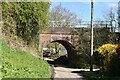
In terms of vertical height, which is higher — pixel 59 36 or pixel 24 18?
pixel 24 18

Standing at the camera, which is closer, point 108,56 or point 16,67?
point 16,67

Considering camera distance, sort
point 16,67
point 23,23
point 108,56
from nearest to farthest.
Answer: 1. point 16,67
2. point 108,56
3. point 23,23

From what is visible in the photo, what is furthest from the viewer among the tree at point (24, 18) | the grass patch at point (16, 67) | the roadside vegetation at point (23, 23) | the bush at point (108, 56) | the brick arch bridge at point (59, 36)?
the brick arch bridge at point (59, 36)

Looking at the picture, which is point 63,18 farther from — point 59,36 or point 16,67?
point 16,67

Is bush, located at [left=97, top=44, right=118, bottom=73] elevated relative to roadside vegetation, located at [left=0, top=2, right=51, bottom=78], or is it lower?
lower

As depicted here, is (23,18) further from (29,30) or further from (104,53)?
(104,53)

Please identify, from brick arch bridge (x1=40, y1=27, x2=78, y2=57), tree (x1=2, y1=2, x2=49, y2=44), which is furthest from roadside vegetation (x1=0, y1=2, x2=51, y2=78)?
brick arch bridge (x1=40, y1=27, x2=78, y2=57)

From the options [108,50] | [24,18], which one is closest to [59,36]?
[24,18]

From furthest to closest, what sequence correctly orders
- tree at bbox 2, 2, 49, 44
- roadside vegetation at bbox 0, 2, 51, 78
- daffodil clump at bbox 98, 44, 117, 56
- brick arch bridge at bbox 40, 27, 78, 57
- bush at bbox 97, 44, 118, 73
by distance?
brick arch bridge at bbox 40, 27, 78, 57
daffodil clump at bbox 98, 44, 117, 56
bush at bbox 97, 44, 118, 73
tree at bbox 2, 2, 49, 44
roadside vegetation at bbox 0, 2, 51, 78

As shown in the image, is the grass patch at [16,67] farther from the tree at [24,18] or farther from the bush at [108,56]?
the bush at [108,56]

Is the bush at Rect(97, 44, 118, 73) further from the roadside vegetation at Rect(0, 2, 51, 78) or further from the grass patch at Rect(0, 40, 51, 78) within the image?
the grass patch at Rect(0, 40, 51, 78)

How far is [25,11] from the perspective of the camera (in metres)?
14.8

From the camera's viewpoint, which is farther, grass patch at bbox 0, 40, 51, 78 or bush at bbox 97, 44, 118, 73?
bush at bbox 97, 44, 118, 73

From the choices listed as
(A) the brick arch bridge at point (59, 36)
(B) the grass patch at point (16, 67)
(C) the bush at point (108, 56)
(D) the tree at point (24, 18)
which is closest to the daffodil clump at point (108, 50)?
(C) the bush at point (108, 56)
